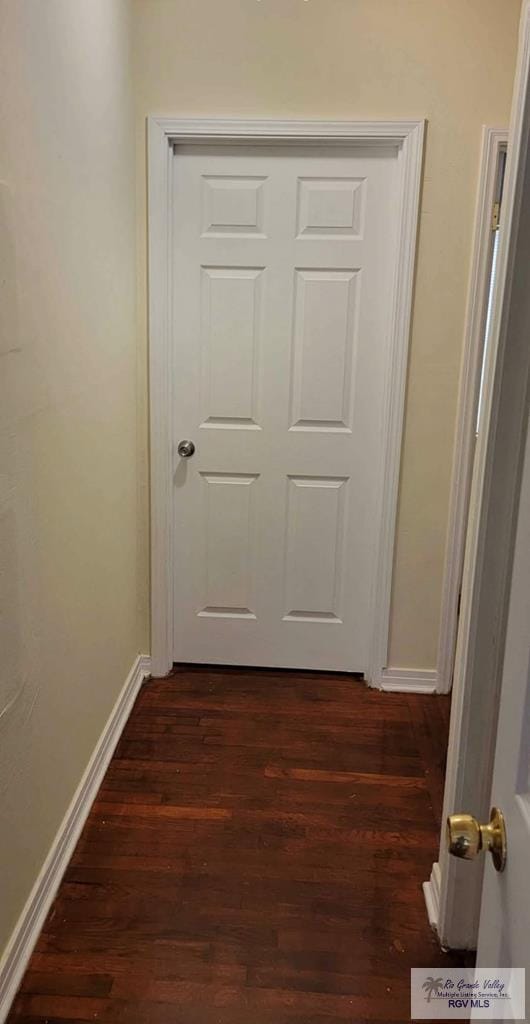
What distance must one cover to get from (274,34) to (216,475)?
58.0 inches

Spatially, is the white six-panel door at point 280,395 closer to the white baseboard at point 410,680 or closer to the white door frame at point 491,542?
the white baseboard at point 410,680

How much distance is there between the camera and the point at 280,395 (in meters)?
2.71

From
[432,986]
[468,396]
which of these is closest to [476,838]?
[432,986]

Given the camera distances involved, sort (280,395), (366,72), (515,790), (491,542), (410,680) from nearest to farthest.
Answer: (515,790) < (491,542) < (366,72) < (280,395) < (410,680)

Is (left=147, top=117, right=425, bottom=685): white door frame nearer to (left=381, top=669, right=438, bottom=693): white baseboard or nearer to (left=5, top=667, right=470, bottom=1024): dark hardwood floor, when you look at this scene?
(left=381, top=669, right=438, bottom=693): white baseboard

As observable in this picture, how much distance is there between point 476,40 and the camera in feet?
7.77

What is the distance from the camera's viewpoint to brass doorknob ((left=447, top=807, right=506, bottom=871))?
0.76m

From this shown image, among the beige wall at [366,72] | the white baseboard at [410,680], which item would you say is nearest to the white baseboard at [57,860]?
the white baseboard at [410,680]

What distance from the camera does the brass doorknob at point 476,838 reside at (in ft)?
2.48

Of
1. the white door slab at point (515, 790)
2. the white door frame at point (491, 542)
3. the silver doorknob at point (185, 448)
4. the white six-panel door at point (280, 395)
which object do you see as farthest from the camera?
the silver doorknob at point (185, 448)

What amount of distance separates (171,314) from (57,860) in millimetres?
1764

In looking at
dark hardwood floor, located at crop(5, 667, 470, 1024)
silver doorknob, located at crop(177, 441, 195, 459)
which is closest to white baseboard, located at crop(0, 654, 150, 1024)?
dark hardwood floor, located at crop(5, 667, 470, 1024)

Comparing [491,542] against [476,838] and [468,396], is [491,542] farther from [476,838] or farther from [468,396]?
[468,396]

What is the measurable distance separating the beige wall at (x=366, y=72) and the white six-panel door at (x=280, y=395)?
0.45ft
